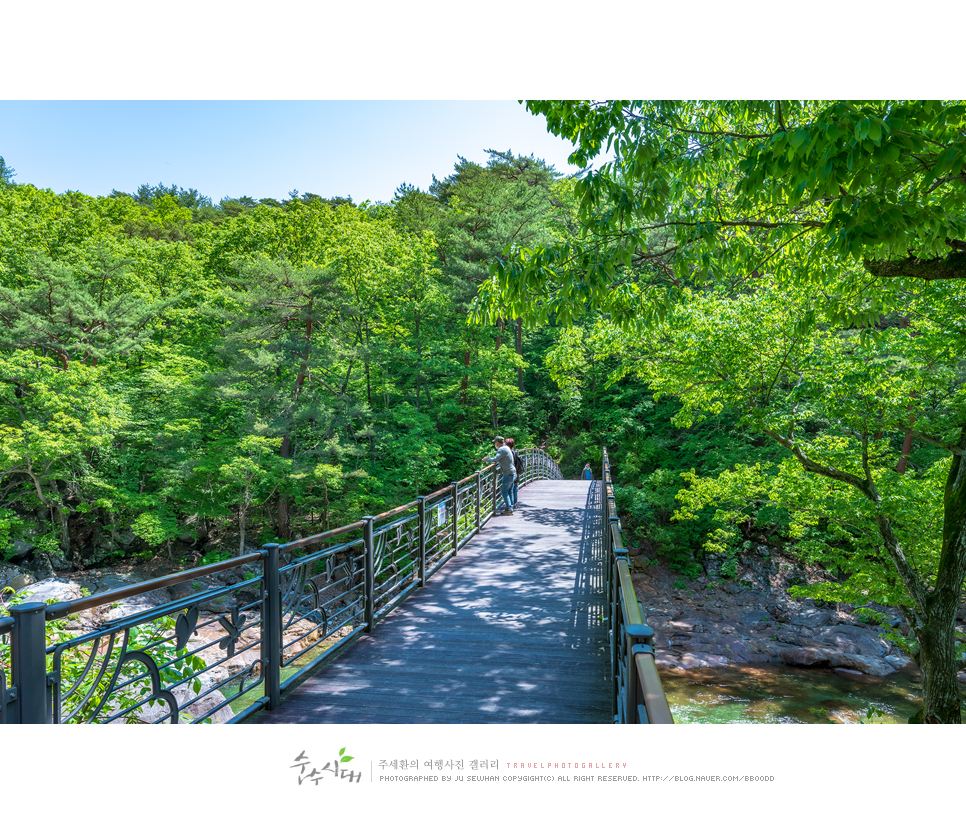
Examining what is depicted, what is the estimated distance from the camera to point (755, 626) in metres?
17.6

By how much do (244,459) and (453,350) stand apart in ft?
34.3

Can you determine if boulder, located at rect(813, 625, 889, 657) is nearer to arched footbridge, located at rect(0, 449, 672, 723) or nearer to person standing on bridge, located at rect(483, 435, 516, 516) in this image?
person standing on bridge, located at rect(483, 435, 516, 516)

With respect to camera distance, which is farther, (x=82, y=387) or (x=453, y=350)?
(x=453, y=350)

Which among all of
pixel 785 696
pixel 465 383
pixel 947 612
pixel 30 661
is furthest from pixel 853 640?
pixel 30 661

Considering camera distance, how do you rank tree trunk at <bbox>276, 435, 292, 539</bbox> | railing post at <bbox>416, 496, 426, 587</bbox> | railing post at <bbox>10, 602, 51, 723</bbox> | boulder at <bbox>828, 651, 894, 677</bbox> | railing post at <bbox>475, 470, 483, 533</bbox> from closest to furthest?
1. railing post at <bbox>10, 602, 51, 723</bbox>
2. railing post at <bbox>416, 496, 426, 587</bbox>
3. railing post at <bbox>475, 470, 483, 533</bbox>
4. boulder at <bbox>828, 651, 894, 677</bbox>
5. tree trunk at <bbox>276, 435, 292, 539</bbox>

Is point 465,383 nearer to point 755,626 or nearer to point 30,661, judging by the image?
point 755,626

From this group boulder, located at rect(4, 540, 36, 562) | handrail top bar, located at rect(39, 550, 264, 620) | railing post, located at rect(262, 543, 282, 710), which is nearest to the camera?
handrail top bar, located at rect(39, 550, 264, 620)

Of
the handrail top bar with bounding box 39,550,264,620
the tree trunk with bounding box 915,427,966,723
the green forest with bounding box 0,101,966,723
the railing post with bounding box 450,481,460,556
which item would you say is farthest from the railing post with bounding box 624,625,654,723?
the tree trunk with bounding box 915,427,966,723

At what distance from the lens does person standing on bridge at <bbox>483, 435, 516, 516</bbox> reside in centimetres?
1244

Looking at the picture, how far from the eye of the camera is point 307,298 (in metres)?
20.8

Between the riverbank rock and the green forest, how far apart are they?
1343 mm

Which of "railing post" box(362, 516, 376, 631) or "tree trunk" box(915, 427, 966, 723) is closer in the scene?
"railing post" box(362, 516, 376, 631)
